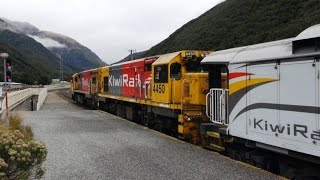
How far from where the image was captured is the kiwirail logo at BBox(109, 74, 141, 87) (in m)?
21.3

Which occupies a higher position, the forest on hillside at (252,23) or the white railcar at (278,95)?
the forest on hillside at (252,23)

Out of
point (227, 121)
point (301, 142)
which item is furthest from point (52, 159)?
point (301, 142)

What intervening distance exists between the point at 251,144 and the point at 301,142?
1851mm

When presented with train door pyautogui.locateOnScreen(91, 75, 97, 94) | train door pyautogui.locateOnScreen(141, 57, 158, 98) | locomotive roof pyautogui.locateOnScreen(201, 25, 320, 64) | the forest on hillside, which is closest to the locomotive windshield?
train door pyautogui.locateOnScreen(141, 57, 158, 98)

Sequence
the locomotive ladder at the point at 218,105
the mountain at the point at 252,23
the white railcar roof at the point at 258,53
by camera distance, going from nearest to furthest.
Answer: the white railcar roof at the point at 258,53, the locomotive ladder at the point at 218,105, the mountain at the point at 252,23

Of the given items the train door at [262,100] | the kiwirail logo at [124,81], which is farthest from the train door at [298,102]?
the kiwirail logo at [124,81]

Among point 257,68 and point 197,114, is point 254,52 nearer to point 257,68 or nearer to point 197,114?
point 257,68

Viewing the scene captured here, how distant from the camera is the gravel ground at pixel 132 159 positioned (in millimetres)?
9281

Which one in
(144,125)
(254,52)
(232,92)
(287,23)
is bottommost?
(144,125)

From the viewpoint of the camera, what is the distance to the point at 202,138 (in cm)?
1395

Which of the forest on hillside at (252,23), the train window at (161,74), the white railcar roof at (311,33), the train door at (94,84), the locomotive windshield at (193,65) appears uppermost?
the forest on hillside at (252,23)

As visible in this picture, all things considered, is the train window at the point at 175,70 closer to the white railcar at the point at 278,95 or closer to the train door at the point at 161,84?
the train door at the point at 161,84

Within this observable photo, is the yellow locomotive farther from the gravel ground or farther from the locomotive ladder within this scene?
the locomotive ladder

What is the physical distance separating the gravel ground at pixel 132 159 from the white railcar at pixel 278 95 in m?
0.83
